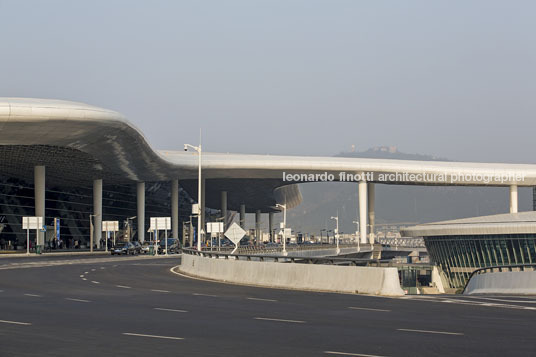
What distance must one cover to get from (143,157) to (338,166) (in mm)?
32067

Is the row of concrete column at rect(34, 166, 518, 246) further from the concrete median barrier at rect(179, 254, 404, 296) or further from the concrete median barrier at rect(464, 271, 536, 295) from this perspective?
the concrete median barrier at rect(464, 271, 536, 295)

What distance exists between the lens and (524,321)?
1759 centimetres

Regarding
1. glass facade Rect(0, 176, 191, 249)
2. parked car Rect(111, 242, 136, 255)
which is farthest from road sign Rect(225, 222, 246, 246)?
glass facade Rect(0, 176, 191, 249)

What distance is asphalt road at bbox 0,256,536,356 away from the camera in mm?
12922

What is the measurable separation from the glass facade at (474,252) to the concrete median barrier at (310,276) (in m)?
57.4

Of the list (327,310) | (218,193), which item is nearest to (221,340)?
(327,310)

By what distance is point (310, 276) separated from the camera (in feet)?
94.7

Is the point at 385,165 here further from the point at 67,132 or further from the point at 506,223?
the point at 67,132

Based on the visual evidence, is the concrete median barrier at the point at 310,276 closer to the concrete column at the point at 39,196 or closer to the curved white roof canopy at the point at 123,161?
the curved white roof canopy at the point at 123,161

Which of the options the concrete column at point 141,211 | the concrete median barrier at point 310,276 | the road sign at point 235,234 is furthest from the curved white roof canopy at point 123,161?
the concrete median barrier at point 310,276

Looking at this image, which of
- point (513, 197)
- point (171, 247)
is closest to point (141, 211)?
point (171, 247)

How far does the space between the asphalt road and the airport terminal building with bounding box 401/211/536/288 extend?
63.5 m

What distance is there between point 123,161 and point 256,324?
7764 centimetres

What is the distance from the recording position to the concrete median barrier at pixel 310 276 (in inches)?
1016
